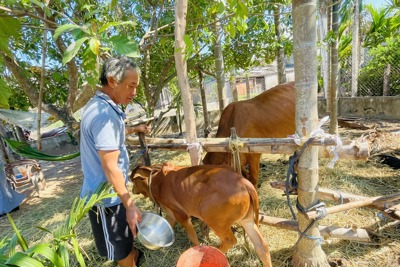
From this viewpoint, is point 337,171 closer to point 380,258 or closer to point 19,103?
point 380,258

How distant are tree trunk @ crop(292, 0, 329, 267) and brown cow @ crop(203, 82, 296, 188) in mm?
1622

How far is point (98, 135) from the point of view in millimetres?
1805

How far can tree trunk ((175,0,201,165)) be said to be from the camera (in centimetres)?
A: 217

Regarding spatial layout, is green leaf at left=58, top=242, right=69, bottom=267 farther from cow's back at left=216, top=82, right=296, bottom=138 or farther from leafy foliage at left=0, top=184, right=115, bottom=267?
cow's back at left=216, top=82, right=296, bottom=138

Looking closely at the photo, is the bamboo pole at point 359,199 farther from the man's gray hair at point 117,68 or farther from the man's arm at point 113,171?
the man's gray hair at point 117,68

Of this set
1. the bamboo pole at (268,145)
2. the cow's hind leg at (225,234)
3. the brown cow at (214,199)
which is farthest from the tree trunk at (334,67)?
the cow's hind leg at (225,234)

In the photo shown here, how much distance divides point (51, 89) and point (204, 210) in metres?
3.82

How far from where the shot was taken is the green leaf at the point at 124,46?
1.48 meters

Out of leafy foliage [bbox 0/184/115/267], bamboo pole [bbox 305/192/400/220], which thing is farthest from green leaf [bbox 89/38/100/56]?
bamboo pole [bbox 305/192/400/220]

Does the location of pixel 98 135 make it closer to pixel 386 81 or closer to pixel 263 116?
pixel 263 116

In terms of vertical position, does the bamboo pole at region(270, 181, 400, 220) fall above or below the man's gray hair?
below

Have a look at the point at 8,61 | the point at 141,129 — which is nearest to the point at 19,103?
the point at 8,61

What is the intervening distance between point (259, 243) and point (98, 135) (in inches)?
68.0

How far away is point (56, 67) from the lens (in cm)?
455
